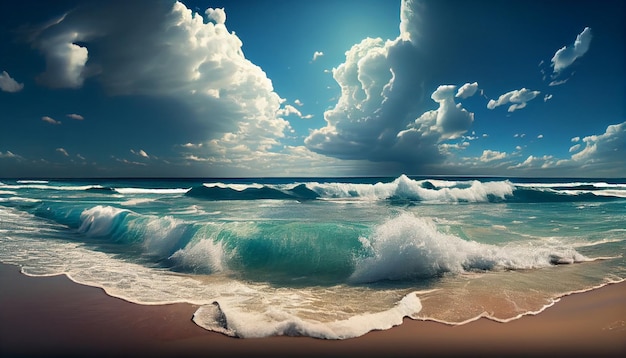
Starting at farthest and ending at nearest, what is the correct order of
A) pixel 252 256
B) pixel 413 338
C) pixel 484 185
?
pixel 484 185
pixel 252 256
pixel 413 338

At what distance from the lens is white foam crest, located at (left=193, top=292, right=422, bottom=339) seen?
3.50 metres

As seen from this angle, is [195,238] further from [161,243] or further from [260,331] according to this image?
[260,331]

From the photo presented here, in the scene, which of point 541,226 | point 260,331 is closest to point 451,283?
point 260,331

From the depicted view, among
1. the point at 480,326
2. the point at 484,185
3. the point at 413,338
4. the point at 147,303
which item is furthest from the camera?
the point at 484,185

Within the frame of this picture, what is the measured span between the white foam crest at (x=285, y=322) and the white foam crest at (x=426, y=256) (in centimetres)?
168

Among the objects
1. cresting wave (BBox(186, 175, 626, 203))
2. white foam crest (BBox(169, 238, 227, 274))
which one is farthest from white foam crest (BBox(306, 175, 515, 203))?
white foam crest (BBox(169, 238, 227, 274))

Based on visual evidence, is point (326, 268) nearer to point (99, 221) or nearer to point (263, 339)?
point (263, 339)

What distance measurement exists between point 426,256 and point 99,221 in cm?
1104

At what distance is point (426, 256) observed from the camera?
616 centimetres

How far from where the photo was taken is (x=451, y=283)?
5.41 meters

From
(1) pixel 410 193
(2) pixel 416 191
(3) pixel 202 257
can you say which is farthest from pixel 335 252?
(2) pixel 416 191

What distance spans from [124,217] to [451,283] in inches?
418

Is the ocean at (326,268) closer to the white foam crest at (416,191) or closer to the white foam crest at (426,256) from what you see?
the white foam crest at (426,256)

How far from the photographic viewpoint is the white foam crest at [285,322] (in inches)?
138
